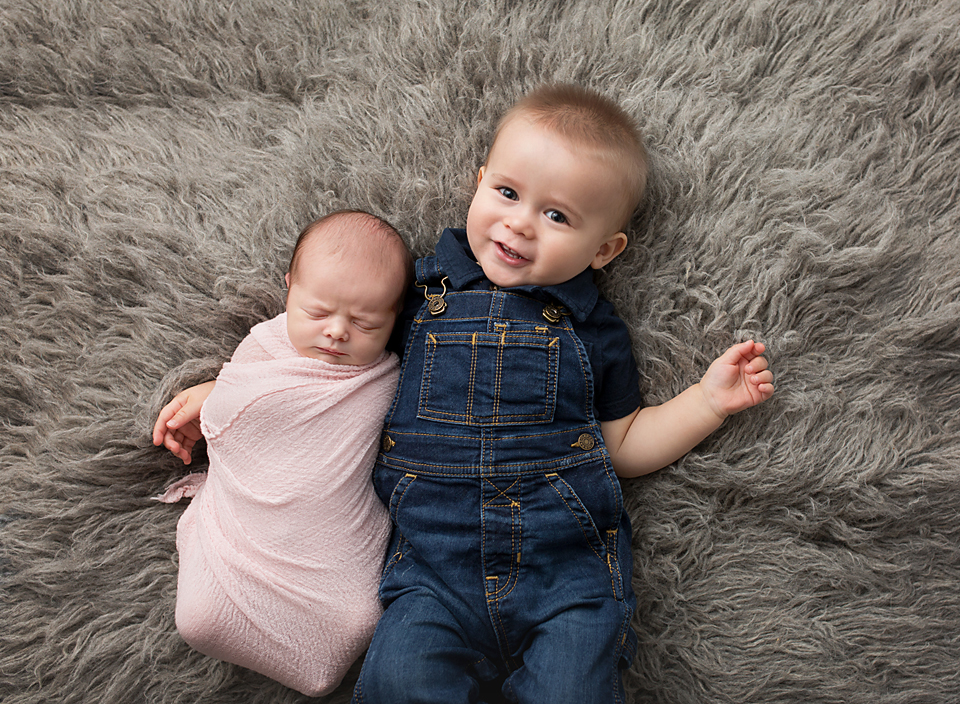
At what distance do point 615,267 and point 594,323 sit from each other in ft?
0.46

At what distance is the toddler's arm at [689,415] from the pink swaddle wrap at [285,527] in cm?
51

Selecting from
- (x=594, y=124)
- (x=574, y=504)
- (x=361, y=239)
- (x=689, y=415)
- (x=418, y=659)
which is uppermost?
(x=594, y=124)

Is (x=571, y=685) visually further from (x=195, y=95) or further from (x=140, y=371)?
(x=195, y=95)

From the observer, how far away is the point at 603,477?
123cm

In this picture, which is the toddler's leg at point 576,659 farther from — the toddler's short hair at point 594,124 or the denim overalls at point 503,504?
the toddler's short hair at point 594,124

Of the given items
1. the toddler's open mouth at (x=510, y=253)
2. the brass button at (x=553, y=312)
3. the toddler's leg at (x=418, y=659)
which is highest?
the toddler's open mouth at (x=510, y=253)

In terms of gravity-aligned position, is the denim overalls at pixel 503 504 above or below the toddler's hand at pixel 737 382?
below

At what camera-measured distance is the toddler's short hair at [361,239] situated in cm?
121

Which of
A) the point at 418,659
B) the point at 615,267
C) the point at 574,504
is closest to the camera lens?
the point at 418,659

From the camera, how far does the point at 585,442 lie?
1229 millimetres

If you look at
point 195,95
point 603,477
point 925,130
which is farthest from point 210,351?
point 925,130

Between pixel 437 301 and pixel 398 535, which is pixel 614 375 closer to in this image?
pixel 437 301

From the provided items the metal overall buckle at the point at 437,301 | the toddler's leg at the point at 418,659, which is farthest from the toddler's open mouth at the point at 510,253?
the toddler's leg at the point at 418,659

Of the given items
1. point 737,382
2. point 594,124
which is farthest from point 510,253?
point 737,382
